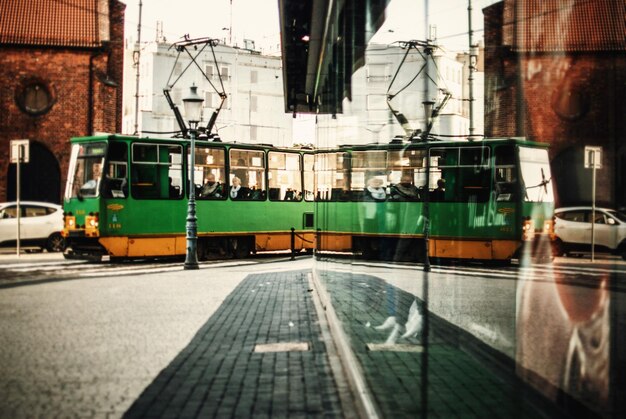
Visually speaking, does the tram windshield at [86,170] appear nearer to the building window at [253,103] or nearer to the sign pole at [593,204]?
the sign pole at [593,204]

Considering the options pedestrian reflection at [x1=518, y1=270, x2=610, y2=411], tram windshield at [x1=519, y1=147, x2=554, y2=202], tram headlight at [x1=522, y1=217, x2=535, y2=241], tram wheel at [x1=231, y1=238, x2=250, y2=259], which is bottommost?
tram wheel at [x1=231, y1=238, x2=250, y2=259]

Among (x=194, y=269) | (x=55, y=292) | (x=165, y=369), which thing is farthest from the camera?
(x=194, y=269)

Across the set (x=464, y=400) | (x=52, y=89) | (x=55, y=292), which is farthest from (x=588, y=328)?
(x=52, y=89)

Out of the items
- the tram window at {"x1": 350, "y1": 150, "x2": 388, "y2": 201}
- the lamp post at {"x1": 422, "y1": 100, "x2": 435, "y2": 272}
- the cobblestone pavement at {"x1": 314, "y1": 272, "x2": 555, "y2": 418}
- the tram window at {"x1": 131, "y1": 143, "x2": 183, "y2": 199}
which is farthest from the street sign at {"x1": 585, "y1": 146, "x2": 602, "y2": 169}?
the tram window at {"x1": 131, "y1": 143, "x2": 183, "y2": 199}

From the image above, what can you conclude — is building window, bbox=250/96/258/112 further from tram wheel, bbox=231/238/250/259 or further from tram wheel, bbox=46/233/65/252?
tram wheel, bbox=231/238/250/259

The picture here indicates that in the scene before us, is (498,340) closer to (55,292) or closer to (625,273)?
(625,273)

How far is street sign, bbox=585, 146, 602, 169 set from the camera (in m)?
1.86

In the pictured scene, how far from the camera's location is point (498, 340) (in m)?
2.97

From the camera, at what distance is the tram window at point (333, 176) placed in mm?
7676

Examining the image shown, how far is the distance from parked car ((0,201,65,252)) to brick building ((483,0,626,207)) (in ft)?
74.0

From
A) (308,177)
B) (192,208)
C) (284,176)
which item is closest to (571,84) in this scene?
(192,208)

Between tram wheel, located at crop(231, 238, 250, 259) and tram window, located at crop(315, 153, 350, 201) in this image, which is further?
tram wheel, located at crop(231, 238, 250, 259)

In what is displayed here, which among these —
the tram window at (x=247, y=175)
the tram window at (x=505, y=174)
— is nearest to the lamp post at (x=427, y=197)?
the tram window at (x=505, y=174)

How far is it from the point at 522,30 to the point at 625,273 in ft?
2.44
